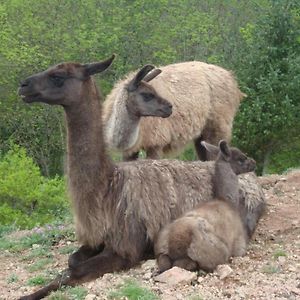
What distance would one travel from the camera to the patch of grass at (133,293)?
5.86 metres

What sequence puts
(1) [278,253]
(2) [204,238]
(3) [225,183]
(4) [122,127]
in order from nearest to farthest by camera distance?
(2) [204,238], (1) [278,253], (3) [225,183], (4) [122,127]

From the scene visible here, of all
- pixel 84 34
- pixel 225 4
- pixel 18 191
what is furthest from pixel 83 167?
pixel 225 4

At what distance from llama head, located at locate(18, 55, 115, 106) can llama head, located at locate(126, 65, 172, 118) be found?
2.90 m

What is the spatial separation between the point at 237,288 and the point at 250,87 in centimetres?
1950

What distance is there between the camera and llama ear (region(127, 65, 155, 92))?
9973 millimetres

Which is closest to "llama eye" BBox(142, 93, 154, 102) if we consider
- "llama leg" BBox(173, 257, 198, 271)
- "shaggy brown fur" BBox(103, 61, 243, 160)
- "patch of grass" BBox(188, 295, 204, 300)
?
"shaggy brown fur" BBox(103, 61, 243, 160)

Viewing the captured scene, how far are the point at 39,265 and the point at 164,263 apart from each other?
5.40 feet

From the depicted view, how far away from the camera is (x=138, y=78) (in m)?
10.1

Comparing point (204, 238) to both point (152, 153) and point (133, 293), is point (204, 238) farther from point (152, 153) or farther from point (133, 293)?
point (152, 153)

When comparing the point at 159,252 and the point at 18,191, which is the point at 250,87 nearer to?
the point at 18,191

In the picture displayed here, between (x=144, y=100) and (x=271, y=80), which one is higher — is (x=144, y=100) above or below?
above

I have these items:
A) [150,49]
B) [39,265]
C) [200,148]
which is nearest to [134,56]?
[150,49]

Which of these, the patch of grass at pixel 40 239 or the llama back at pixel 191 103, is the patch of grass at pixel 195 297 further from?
the llama back at pixel 191 103

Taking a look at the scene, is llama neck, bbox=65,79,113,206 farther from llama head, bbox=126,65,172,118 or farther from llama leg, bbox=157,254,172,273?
llama head, bbox=126,65,172,118
